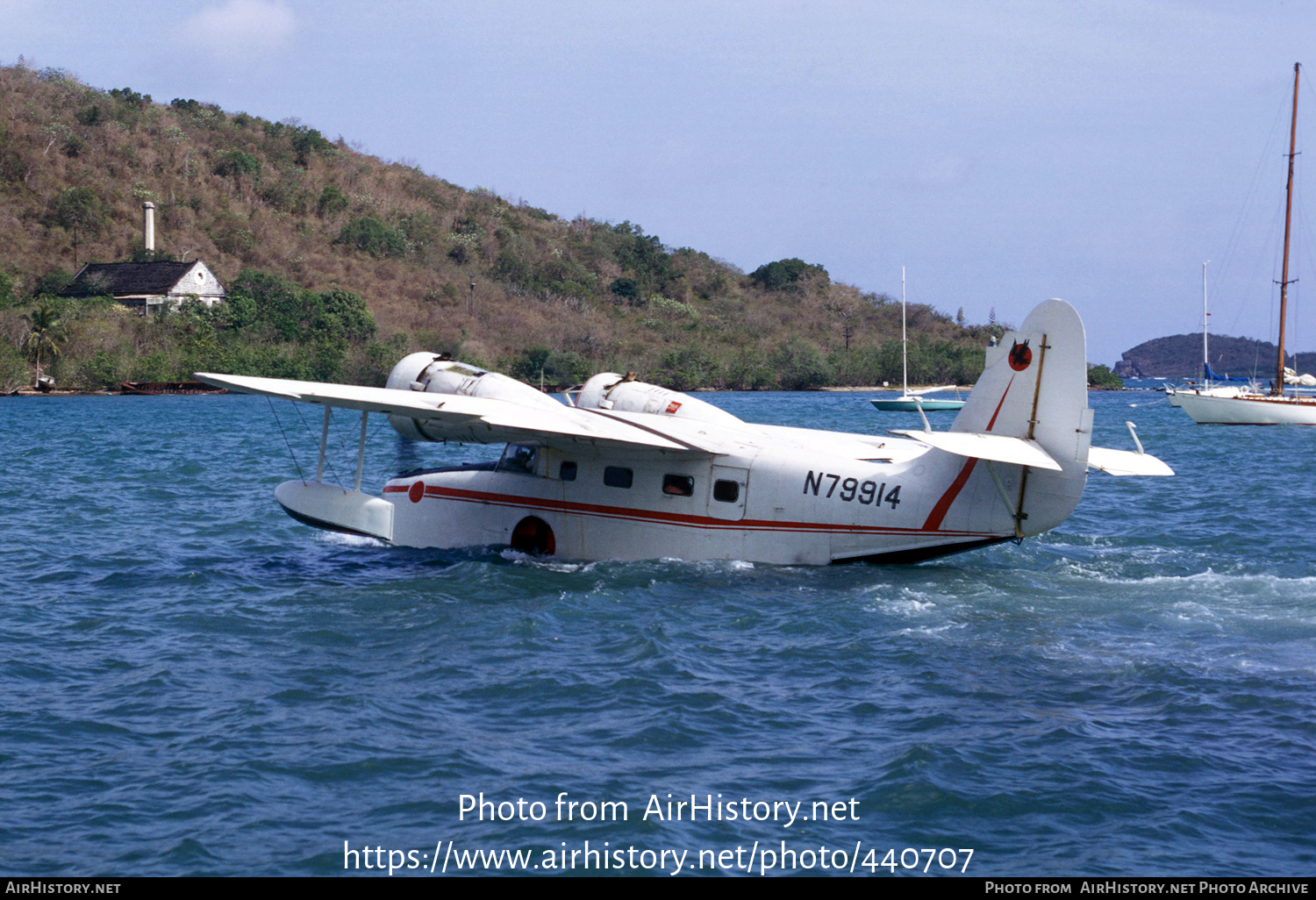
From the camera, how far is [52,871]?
7023mm

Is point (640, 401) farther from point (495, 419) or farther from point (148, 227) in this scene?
point (148, 227)

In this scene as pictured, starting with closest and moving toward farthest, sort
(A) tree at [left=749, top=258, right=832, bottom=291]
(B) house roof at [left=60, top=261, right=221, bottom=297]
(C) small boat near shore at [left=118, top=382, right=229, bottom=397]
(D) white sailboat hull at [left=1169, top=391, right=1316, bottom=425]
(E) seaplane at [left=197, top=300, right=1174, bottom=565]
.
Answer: (E) seaplane at [left=197, top=300, right=1174, bottom=565]
(D) white sailboat hull at [left=1169, top=391, right=1316, bottom=425]
(C) small boat near shore at [left=118, top=382, right=229, bottom=397]
(B) house roof at [left=60, top=261, right=221, bottom=297]
(A) tree at [left=749, top=258, right=832, bottom=291]

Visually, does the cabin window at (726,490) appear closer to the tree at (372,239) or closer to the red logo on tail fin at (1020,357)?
the red logo on tail fin at (1020,357)

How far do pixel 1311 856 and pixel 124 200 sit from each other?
111012mm

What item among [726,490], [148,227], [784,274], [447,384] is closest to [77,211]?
[148,227]

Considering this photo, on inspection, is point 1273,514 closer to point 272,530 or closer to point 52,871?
point 272,530

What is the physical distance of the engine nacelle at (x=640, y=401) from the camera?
1744 centimetres

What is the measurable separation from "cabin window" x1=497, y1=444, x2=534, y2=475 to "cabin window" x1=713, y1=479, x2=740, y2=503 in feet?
9.92

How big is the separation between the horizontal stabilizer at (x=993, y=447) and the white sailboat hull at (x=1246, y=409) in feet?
151

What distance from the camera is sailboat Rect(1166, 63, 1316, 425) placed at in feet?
173

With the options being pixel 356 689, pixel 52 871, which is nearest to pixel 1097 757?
pixel 356 689

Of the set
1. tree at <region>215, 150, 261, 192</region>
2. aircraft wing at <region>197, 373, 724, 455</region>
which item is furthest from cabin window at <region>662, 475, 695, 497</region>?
tree at <region>215, 150, 261, 192</region>

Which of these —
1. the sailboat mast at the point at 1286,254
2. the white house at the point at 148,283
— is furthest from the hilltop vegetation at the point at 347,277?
the sailboat mast at the point at 1286,254

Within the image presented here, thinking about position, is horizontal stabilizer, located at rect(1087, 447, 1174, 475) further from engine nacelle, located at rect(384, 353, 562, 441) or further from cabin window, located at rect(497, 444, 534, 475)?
cabin window, located at rect(497, 444, 534, 475)
